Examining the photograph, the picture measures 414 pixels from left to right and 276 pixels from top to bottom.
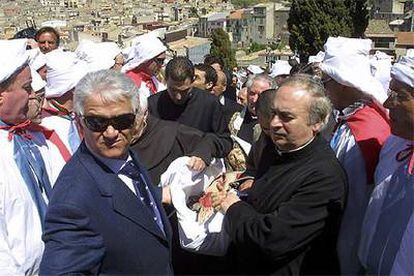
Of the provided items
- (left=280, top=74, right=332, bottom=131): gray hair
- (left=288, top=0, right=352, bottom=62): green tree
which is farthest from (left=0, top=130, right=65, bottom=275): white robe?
(left=288, top=0, right=352, bottom=62): green tree

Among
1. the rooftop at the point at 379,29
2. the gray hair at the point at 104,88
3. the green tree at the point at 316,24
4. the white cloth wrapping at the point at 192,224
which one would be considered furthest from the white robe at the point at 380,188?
the rooftop at the point at 379,29

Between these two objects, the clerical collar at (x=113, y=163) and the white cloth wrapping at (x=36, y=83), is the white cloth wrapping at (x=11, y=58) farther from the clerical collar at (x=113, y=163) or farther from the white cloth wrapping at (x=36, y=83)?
the clerical collar at (x=113, y=163)

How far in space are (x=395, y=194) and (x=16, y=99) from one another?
6.25 ft

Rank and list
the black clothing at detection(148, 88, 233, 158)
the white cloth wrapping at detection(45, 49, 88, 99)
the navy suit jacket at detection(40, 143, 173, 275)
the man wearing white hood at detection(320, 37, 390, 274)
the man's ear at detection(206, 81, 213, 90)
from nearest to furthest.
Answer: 1. the navy suit jacket at detection(40, 143, 173, 275)
2. the man wearing white hood at detection(320, 37, 390, 274)
3. the white cloth wrapping at detection(45, 49, 88, 99)
4. the black clothing at detection(148, 88, 233, 158)
5. the man's ear at detection(206, 81, 213, 90)

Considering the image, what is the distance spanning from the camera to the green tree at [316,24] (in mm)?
31109

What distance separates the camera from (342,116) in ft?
10.0

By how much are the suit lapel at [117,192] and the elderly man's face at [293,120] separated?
763mm

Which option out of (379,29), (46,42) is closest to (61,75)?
(46,42)

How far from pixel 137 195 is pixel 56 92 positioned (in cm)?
172

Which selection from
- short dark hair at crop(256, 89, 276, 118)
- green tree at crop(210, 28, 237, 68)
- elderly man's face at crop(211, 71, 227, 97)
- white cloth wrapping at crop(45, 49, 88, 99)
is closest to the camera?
short dark hair at crop(256, 89, 276, 118)

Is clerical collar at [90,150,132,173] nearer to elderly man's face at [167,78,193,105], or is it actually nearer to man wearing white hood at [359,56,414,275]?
man wearing white hood at [359,56,414,275]

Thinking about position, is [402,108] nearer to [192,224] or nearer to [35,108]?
[192,224]

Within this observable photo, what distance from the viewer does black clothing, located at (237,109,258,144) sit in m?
4.44

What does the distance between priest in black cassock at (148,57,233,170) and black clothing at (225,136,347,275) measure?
167cm
